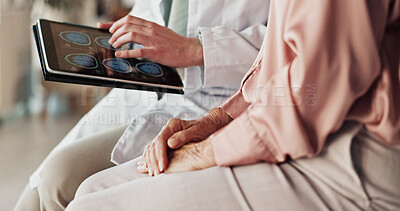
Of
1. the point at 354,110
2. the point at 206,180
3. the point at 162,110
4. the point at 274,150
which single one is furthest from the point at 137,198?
the point at 162,110

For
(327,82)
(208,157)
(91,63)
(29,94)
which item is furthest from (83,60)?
(29,94)

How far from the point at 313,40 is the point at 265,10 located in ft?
1.56

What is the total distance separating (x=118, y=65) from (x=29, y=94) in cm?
207

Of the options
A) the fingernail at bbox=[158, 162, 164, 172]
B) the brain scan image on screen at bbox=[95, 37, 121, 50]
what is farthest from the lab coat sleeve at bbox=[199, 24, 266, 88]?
the fingernail at bbox=[158, 162, 164, 172]

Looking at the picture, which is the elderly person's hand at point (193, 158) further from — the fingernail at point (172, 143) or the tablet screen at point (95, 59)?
the tablet screen at point (95, 59)

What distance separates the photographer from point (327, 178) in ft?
1.89

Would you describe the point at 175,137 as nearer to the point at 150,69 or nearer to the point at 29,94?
the point at 150,69

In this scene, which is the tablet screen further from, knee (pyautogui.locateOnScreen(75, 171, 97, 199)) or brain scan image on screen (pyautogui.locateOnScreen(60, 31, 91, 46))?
knee (pyautogui.locateOnScreen(75, 171, 97, 199))

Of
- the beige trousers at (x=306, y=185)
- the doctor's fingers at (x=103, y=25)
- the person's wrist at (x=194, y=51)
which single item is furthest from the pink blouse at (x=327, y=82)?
the doctor's fingers at (x=103, y=25)

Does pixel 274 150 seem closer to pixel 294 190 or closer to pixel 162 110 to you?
pixel 294 190

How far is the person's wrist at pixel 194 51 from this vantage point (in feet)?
3.18

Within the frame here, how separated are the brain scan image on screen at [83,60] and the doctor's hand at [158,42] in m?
0.09

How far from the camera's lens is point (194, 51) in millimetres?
971

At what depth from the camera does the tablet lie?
0.79 m
